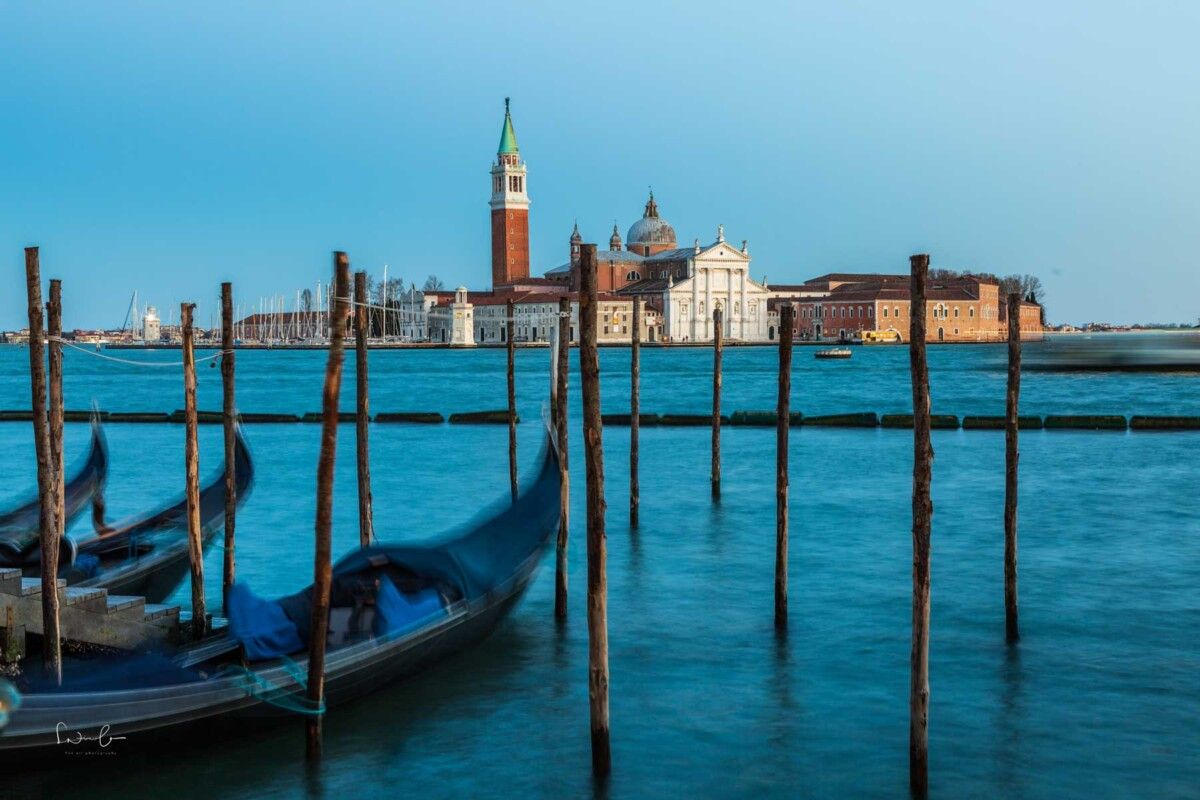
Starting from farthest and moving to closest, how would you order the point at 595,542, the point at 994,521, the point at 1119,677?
1. the point at 994,521
2. the point at 1119,677
3. the point at 595,542

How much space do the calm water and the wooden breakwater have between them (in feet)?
10.2

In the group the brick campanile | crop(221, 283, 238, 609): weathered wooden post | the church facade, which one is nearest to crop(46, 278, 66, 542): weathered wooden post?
crop(221, 283, 238, 609): weathered wooden post

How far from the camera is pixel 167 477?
42.8ft

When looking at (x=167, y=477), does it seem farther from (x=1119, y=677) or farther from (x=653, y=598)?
(x=1119, y=677)

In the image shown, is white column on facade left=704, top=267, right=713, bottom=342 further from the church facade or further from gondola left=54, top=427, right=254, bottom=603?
gondola left=54, top=427, right=254, bottom=603

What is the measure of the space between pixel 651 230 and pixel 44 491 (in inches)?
2340

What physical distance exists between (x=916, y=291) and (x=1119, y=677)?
217cm

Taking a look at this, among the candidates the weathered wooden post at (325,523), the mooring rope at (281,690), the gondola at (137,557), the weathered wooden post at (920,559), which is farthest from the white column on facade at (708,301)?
the mooring rope at (281,690)

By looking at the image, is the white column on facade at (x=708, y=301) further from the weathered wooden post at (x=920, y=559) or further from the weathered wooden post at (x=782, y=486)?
the weathered wooden post at (x=920, y=559)

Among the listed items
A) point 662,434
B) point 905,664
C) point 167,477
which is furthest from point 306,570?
point 662,434

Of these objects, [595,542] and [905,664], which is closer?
[595,542]

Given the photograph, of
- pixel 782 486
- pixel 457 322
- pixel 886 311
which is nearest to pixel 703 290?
pixel 886 311

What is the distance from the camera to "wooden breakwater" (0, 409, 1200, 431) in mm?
17312

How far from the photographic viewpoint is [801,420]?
722 inches
